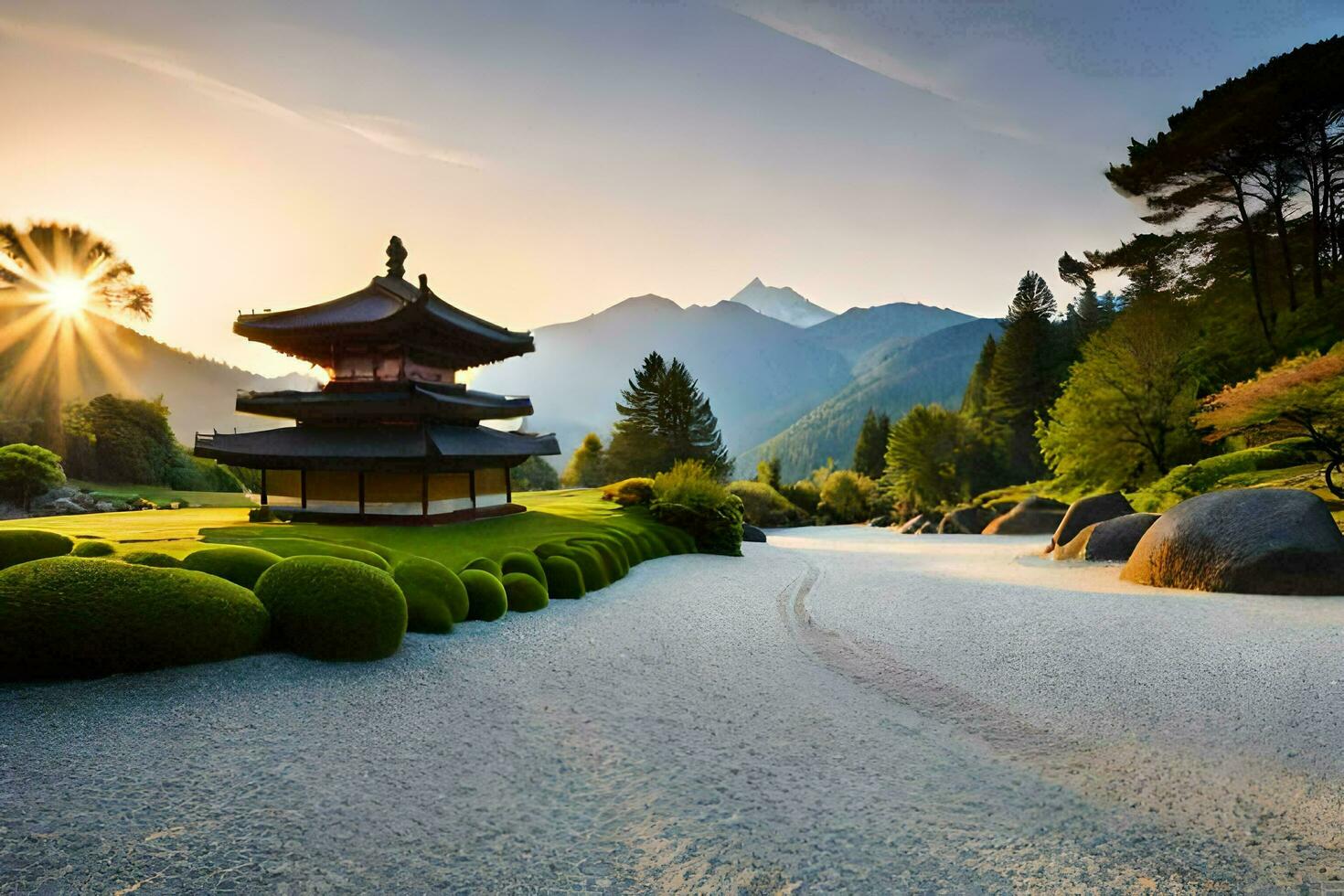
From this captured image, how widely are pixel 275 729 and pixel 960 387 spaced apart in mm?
186790

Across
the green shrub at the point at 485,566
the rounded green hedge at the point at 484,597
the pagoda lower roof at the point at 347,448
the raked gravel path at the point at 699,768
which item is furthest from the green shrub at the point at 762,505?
the raked gravel path at the point at 699,768

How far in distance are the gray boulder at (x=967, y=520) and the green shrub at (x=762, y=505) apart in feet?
37.5

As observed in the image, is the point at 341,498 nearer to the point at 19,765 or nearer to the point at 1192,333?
the point at 19,765

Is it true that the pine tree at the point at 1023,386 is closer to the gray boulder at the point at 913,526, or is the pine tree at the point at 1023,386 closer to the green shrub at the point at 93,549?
the gray boulder at the point at 913,526

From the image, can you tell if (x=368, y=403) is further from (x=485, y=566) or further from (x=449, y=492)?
(x=485, y=566)

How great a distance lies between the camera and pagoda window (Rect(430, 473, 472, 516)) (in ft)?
56.0

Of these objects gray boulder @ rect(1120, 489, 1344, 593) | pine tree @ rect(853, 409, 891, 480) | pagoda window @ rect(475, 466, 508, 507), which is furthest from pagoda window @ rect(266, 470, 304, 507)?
pine tree @ rect(853, 409, 891, 480)

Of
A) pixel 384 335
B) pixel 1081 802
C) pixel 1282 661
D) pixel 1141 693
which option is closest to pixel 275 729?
pixel 1081 802

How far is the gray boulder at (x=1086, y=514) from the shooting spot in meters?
16.7

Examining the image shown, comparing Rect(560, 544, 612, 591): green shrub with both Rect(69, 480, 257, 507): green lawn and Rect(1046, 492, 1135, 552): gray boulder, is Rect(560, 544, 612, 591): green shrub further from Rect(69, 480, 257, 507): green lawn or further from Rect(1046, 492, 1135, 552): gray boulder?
Rect(69, 480, 257, 507): green lawn

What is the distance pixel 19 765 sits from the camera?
167 inches

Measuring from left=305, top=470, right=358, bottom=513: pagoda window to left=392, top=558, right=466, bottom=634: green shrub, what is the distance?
361 inches

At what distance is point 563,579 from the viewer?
1097 centimetres

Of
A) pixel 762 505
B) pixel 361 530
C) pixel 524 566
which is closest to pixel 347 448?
pixel 361 530
